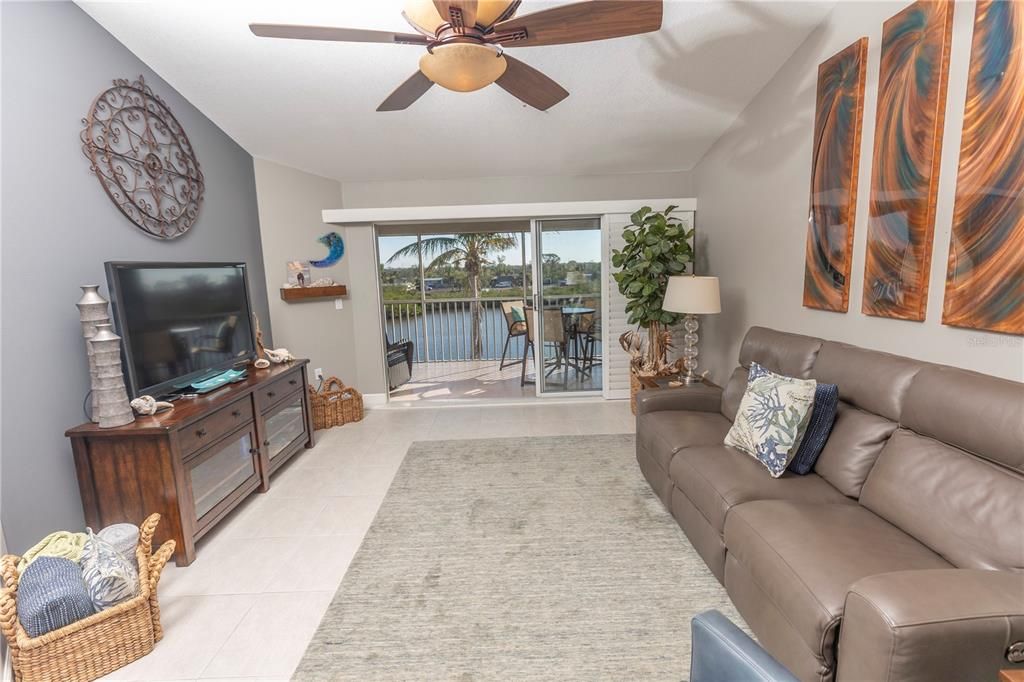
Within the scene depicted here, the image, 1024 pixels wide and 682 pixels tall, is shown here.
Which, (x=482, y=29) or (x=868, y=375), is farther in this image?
(x=868, y=375)

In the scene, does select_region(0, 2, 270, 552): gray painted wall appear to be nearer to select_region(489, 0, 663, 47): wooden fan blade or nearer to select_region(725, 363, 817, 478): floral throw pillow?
select_region(489, 0, 663, 47): wooden fan blade

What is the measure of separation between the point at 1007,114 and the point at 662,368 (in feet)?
8.77

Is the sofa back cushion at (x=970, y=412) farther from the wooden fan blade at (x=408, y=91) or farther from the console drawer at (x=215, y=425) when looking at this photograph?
the console drawer at (x=215, y=425)

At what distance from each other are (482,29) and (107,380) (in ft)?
7.25

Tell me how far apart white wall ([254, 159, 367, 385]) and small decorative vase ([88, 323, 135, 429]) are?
1901 mm

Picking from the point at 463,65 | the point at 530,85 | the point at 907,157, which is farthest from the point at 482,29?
the point at 907,157

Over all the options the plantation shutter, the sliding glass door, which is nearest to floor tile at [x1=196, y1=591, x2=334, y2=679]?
the sliding glass door

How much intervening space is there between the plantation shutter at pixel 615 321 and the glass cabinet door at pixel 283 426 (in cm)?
289

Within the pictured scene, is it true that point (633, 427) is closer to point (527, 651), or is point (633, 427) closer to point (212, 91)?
point (527, 651)

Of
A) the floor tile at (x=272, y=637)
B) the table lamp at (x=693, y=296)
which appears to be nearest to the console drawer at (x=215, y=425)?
the floor tile at (x=272, y=637)

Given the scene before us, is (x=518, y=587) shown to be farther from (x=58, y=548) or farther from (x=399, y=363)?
(x=399, y=363)

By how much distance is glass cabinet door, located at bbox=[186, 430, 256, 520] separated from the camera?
231 cm

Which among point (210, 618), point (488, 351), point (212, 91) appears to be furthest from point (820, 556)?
point (488, 351)

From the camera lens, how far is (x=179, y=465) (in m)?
2.12
